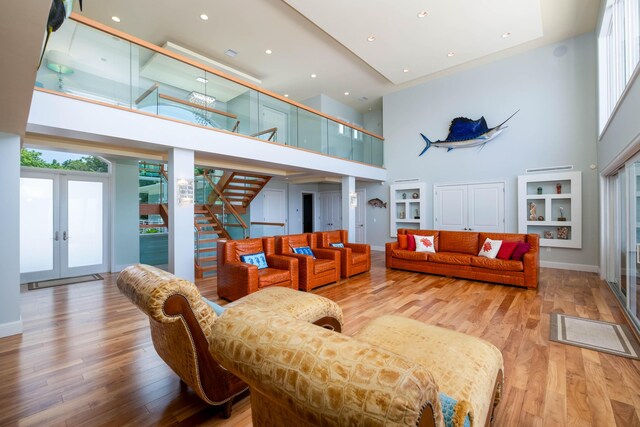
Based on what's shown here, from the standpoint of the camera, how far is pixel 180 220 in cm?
463

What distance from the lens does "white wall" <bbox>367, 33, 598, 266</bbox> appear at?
6.32 m

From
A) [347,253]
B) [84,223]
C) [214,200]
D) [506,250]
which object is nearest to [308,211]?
[214,200]

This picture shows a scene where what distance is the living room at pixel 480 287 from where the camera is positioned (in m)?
2.11

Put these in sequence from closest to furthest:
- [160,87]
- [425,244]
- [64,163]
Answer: [160,87] → [64,163] → [425,244]

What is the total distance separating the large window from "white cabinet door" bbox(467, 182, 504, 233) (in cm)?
244

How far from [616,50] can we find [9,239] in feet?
28.3

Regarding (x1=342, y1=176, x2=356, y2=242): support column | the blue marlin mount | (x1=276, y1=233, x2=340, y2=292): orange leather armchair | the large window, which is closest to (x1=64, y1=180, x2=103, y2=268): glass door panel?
(x1=276, y1=233, x2=340, y2=292): orange leather armchair

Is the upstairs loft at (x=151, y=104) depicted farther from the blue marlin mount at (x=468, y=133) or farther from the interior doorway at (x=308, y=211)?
the interior doorway at (x=308, y=211)

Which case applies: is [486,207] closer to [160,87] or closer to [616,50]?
[616,50]

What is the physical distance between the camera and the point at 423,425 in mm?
694

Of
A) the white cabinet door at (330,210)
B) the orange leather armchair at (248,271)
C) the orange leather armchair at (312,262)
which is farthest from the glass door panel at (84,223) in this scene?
the white cabinet door at (330,210)

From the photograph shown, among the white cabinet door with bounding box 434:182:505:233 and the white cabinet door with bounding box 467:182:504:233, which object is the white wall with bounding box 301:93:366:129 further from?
the white cabinet door with bounding box 467:182:504:233

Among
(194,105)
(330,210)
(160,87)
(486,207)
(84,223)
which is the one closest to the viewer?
(160,87)

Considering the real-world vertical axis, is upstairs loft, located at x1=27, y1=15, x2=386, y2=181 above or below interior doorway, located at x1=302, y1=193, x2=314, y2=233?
above
